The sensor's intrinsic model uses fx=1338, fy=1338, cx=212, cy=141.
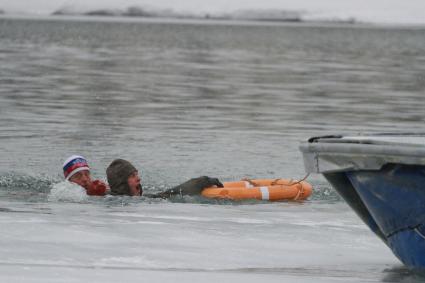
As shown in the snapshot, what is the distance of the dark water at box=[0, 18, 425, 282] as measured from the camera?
9.83 m

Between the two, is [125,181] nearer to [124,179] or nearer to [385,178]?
[124,179]

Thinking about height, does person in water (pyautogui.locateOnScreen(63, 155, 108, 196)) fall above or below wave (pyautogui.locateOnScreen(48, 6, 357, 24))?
below

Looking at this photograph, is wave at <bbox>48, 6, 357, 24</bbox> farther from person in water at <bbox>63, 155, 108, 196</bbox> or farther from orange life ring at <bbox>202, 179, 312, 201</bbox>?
person in water at <bbox>63, 155, 108, 196</bbox>

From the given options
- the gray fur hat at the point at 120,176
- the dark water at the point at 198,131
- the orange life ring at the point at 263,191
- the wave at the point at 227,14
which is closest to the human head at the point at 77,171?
the gray fur hat at the point at 120,176

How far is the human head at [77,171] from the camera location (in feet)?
43.2

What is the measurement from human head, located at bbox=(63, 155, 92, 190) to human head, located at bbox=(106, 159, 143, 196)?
0.80 ft

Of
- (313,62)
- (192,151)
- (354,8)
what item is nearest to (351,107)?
(192,151)

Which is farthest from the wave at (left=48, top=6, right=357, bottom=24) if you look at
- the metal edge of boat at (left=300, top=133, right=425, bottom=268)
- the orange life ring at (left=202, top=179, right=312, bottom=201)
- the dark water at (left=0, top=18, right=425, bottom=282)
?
the metal edge of boat at (left=300, top=133, right=425, bottom=268)

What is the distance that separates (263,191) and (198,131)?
27.1ft

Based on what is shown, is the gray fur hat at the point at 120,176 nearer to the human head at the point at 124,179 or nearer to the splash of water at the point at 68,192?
the human head at the point at 124,179

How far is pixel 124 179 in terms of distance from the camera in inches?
516

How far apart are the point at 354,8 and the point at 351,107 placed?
137994 millimetres

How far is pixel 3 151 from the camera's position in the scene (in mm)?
18312

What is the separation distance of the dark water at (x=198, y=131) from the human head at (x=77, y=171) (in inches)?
15.4
